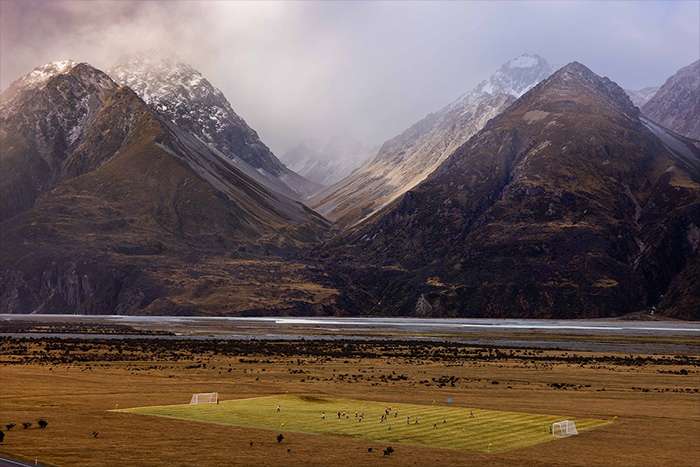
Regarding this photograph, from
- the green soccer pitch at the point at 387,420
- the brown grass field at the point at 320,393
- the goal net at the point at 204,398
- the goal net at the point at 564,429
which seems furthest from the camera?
the goal net at the point at 204,398

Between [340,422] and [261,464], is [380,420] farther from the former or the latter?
[261,464]

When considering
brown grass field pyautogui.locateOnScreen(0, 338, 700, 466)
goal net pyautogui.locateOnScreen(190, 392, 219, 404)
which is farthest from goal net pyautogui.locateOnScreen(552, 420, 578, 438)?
goal net pyautogui.locateOnScreen(190, 392, 219, 404)

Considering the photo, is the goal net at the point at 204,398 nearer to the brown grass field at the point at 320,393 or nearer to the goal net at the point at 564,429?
the brown grass field at the point at 320,393

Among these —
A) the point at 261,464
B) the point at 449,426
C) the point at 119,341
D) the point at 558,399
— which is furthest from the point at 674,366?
the point at 119,341

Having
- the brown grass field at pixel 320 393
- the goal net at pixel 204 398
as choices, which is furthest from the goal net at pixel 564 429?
the goal net at pixel 204 398

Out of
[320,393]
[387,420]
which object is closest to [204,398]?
[320,393]
